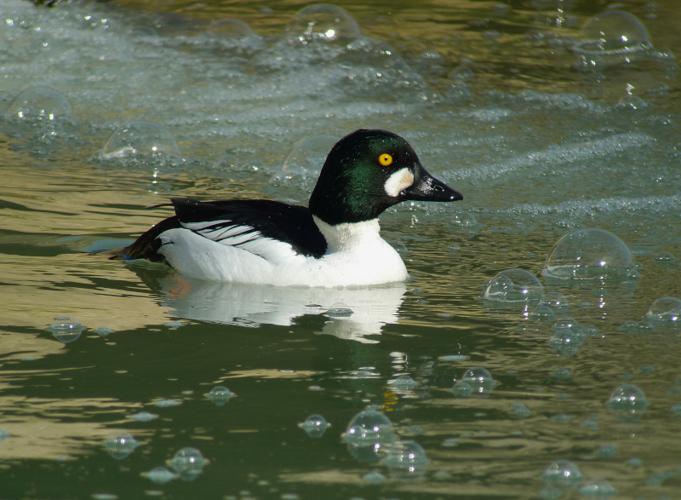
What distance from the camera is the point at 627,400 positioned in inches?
222

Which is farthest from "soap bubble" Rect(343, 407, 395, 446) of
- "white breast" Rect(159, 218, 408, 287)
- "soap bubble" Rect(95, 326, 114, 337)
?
"white breast" Rect(159, 218, 408, 287)

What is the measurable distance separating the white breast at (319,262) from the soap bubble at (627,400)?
2.38 m

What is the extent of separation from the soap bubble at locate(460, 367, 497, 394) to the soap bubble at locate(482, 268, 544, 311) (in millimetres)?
1407

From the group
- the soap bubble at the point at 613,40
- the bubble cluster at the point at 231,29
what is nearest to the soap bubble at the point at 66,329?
the soap bubble at the point at 613,40

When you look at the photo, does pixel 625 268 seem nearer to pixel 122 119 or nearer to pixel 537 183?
pixel 537 183

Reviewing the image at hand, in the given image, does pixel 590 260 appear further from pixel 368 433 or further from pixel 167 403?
pixel 167 403

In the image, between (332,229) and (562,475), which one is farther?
(332,229)

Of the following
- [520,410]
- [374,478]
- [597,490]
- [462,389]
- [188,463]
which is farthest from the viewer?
[462,389]

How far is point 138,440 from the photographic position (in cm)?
518

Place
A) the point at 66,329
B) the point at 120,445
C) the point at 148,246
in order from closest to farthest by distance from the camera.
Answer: the point at 120,445, the point at 66,329, the point at 148,246

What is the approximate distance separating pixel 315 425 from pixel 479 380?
0.91 meters

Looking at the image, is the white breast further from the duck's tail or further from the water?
the duck's tail

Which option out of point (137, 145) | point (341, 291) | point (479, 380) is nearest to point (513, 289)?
point (341, 291)

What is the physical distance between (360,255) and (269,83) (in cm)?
628
